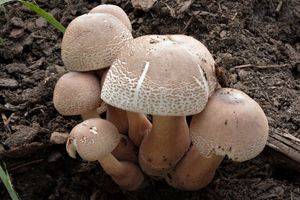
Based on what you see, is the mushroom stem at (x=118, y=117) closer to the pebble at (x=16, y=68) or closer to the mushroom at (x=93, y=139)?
the mushroom at (x=93, y=139)

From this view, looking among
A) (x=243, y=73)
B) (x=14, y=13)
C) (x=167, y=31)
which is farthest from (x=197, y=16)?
(x=14, y=13)

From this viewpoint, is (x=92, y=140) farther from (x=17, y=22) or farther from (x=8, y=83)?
(x=17, y=22)

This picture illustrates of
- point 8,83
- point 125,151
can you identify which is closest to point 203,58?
point 125,151

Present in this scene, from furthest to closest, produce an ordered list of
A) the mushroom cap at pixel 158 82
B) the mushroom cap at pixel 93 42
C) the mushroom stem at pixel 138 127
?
1. the mushroom stem at pixel 138 127
2. the mushroom cap at pixel 93 42
3. the mushroom cap at pixel 158 82

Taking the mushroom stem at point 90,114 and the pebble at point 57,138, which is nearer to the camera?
the mushroom stem at point 90,114

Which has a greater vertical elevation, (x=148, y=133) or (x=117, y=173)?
(x=148, y=133)

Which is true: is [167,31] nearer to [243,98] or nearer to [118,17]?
[118,17]

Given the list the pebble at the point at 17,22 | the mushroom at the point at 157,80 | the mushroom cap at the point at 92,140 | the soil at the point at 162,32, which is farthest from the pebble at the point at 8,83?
the mushroom at the point at 157,80
